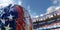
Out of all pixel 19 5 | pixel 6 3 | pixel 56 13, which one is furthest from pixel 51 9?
pixel 6 3

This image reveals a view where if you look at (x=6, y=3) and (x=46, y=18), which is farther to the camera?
(x=6, y=3)

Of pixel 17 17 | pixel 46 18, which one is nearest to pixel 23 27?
pixel 17 17

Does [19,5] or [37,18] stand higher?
[19,5]

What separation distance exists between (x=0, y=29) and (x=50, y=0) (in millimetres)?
489

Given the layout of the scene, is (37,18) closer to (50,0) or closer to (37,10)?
(37,10)

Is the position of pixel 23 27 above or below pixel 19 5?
below

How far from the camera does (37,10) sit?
1877mm

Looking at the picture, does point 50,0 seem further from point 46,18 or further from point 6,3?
point 6,3

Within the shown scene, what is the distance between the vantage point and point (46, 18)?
1.82m

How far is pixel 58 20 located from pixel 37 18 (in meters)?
A: 0.18

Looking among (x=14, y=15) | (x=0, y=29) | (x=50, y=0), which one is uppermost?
(x=50, y=0)

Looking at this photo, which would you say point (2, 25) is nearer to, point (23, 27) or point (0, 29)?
point (0, 29)

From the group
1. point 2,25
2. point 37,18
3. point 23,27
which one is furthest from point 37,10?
point 2,25

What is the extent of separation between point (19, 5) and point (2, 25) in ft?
0.74
